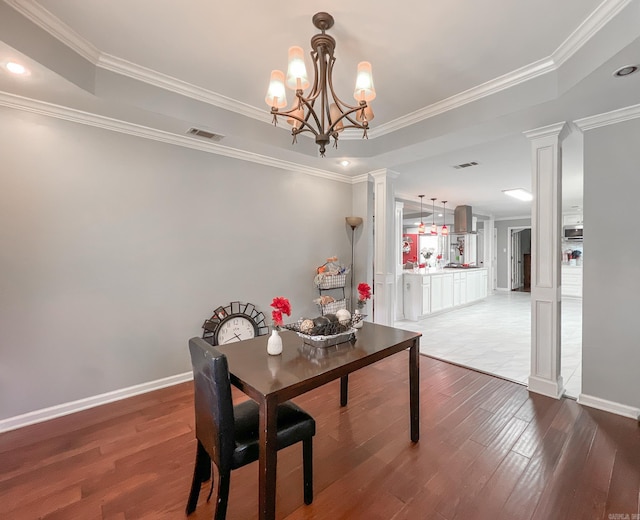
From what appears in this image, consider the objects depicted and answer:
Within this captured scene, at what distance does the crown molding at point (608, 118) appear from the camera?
95.8 inches

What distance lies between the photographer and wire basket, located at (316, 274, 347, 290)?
3945mm

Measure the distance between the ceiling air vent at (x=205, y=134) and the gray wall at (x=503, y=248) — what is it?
32.5 ft

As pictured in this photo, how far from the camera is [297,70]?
166 centimetres

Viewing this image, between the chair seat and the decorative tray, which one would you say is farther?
the decorative tray

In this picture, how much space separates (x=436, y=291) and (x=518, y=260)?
668cm

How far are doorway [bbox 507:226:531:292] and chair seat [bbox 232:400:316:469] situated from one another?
10465 mm

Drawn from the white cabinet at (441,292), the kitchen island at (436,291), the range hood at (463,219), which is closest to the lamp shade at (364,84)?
the kitchen island at (436,291)

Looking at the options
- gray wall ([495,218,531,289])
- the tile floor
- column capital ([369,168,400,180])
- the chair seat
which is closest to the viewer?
the chair seat

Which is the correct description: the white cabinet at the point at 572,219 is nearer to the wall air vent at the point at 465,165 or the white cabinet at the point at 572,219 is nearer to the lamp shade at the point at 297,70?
the wall air vent at the point at 465,165

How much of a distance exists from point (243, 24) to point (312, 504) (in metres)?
2.83

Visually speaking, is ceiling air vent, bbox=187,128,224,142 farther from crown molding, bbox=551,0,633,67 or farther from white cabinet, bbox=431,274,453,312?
white cabinet, bbox=431,274,453,312

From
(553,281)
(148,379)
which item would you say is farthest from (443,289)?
(148,379)

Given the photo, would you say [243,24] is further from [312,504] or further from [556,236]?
[556,236]

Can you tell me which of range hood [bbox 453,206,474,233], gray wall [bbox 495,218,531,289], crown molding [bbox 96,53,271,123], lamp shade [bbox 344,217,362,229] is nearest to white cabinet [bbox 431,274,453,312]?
range hood [bbox 453,206,474,233]
